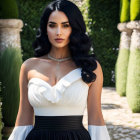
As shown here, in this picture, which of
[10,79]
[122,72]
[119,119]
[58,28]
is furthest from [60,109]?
[122,72]

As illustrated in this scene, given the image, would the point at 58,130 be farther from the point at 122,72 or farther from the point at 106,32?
the point at 106,32

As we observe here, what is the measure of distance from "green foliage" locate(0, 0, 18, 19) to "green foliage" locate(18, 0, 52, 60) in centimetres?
495

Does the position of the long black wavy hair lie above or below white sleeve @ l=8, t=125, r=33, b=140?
above

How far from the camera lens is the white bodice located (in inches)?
79.4

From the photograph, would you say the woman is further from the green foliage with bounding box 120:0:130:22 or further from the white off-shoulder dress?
the green foliage with bounding box 120:0:130:22

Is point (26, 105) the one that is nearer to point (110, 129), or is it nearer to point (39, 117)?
point (39, 117)

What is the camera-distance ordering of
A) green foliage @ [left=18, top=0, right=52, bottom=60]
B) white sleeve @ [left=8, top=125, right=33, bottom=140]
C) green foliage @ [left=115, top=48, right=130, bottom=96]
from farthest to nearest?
green foliage @ [left=18, top=0, right=52, bottom=60] < green foliage @ [left=115, top=48, right=130, bottom=96] < white sleeve @ [left=8, top=125, right=33, bottom=140]

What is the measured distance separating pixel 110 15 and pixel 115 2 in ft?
1.79

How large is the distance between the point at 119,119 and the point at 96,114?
5613 millimetres

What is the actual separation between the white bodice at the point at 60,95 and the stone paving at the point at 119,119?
4125 millimetres

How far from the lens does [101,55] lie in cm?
1305

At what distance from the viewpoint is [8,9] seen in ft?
24.5

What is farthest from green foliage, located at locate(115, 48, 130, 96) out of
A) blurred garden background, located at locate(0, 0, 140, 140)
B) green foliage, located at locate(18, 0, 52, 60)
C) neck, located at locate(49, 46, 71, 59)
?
neck, located at locate(49, 46, 71, 59)

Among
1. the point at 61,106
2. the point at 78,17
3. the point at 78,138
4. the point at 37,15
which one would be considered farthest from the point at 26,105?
the point at 37,15
